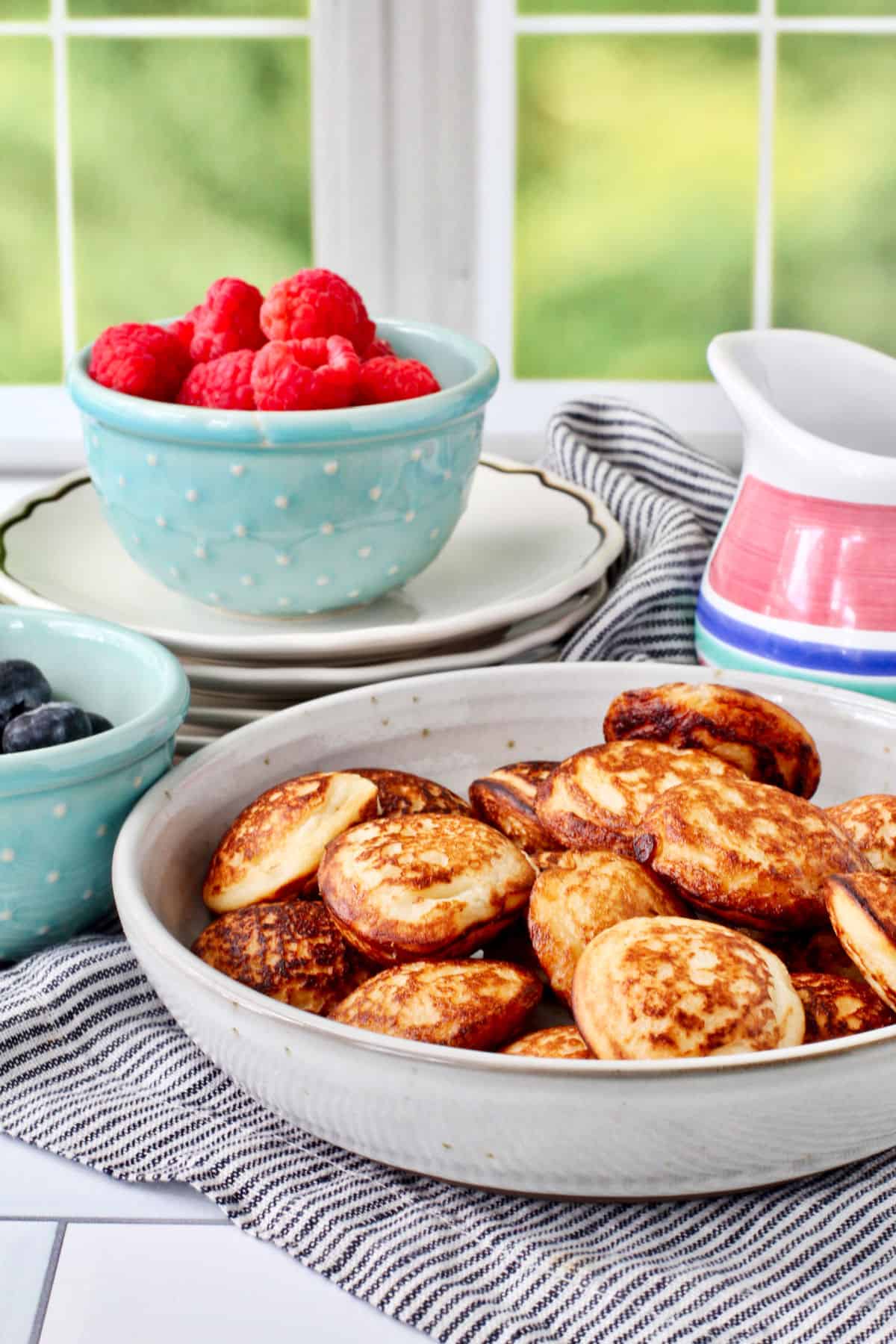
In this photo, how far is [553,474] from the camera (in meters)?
1.31

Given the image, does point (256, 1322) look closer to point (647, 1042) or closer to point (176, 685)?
point (647, 1042)

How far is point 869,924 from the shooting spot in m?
0.63

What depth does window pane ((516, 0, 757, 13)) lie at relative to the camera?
6.23 feet

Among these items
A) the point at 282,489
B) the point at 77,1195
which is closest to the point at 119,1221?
the point at 77,1195

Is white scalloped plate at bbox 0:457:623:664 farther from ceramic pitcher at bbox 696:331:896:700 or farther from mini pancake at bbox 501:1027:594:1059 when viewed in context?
mini pancake at bbox 501:1027:594:1059

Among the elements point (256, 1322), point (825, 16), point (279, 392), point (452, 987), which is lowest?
point (256, 1322)

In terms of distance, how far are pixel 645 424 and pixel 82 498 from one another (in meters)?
0.48

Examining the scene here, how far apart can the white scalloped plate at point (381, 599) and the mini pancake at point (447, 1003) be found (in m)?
0.36

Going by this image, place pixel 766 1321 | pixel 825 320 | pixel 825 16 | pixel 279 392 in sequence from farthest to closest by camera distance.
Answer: pixel 825 320
pixel 825 16
pixel 279 392
pixel 766 1321

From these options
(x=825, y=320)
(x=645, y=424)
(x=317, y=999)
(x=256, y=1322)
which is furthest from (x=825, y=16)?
(x=256, y=1322)

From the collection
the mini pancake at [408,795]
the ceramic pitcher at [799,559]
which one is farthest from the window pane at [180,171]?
the mini pancake at [408,795]

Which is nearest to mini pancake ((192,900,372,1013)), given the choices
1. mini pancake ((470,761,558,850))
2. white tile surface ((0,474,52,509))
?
mini pancake ((470,761,558,850))

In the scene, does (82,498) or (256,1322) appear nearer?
(256,1322)

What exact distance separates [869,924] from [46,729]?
430 millimetres
